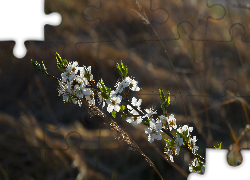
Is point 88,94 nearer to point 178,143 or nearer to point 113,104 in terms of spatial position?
point 113,104

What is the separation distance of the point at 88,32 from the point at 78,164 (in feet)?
3.55

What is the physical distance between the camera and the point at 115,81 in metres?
1.91

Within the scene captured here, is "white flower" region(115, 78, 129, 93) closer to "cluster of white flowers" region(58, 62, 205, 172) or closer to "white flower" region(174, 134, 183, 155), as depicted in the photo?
"cluster of white flowers" region(58, 62, 205, 172)

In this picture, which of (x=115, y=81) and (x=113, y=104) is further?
(x=115, y=81)

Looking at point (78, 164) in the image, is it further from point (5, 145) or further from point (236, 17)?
point (236, 17)

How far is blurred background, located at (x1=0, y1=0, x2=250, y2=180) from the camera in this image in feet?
5.20

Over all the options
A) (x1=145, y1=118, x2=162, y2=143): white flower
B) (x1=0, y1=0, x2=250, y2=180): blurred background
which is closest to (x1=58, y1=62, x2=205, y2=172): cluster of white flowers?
(x1=145, y1=118, x2=162, y2=143): white flower

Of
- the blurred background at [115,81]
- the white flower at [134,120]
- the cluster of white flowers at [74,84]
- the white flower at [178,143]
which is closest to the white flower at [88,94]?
the cluster of white flowers at [74,84]

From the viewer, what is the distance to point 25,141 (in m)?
1.66

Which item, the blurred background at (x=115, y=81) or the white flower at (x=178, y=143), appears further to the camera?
the blurred background at (x=115, y=81)

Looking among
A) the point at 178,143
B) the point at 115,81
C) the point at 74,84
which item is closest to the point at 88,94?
the point at 74,84

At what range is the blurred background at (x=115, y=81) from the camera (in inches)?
62.4

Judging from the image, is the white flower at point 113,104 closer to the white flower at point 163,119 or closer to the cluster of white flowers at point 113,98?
the cluster of white flowers at point 113,98

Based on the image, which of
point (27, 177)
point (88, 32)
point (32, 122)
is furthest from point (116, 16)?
point (27, 177)
